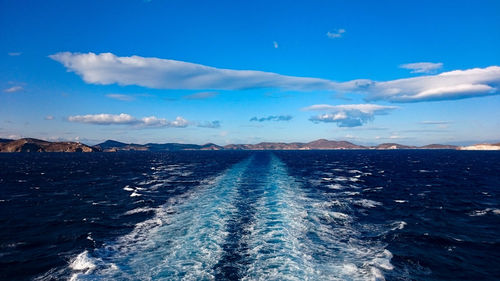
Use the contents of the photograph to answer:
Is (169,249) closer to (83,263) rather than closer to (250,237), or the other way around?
(83,263)

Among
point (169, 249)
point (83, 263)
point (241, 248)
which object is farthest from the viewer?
point (241, 248)

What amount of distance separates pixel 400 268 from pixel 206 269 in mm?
11527

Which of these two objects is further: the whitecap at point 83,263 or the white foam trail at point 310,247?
the whitecap at point 83,263

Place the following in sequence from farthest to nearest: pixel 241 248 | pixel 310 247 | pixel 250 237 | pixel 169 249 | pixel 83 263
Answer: pixel 250 237, pixel 310 247, pixel 241 248, pixel 169 249, pixel 83 263

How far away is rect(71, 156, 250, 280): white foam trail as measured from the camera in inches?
560

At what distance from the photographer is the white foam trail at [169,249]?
1423cm

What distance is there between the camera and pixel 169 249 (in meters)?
17.5

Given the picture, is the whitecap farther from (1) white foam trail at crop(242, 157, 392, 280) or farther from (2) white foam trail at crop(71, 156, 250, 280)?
(1) white foam trail at crop(242, 157, 392, 280)

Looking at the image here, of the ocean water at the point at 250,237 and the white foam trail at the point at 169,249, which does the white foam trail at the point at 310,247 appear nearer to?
the ocean water at the point at 250,237

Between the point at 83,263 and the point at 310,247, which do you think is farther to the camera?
the point at 310,247

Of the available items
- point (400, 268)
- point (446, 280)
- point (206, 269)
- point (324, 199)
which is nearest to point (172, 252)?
point (206, 269)

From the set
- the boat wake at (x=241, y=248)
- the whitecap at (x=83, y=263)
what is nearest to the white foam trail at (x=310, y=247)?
the boat wake at (x=241, y=248)

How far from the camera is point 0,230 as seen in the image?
73.7ft

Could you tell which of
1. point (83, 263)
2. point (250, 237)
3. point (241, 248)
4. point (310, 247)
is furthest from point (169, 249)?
point (310, 247)
